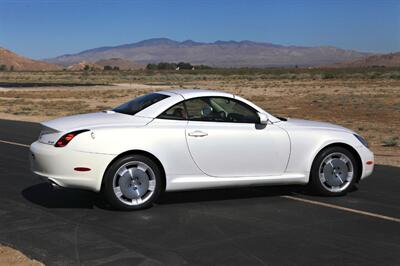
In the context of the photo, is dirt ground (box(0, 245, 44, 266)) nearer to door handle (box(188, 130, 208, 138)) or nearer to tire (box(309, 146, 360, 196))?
door handle (box(188, 130, 208, 138))

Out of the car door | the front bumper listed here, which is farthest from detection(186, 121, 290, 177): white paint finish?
the front bumper

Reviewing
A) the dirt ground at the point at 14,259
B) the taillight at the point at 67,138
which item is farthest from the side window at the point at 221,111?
the dirt ground at the point at 14,259

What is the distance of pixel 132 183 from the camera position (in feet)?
22.8

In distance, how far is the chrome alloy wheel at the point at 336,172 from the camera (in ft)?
25.8

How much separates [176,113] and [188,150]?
0.53 meters

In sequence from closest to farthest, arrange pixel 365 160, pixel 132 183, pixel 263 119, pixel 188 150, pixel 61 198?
pixel 132 183
pixel 188 150
pixel 263 119
pixel 61 198
pixel 365 160

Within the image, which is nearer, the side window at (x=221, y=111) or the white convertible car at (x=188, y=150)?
the white convertible car at (x=188, y=150)

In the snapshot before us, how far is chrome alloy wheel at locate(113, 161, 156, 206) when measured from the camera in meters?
6.91

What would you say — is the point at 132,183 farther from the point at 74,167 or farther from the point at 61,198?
the point at 61,198

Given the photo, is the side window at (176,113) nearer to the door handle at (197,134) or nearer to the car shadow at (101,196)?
the door handle at (197,134)

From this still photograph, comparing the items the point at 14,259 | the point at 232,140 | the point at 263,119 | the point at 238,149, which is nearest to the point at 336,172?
the point at 263,119

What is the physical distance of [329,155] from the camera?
784 centimetres

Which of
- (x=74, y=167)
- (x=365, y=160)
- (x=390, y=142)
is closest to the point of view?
(x=74, y=167)

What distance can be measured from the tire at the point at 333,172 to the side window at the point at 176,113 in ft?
6.52
